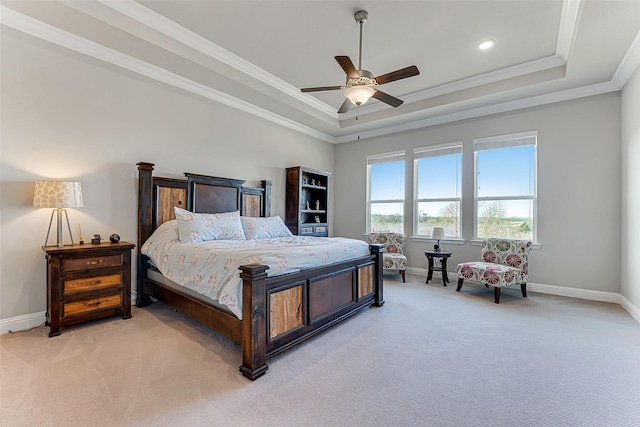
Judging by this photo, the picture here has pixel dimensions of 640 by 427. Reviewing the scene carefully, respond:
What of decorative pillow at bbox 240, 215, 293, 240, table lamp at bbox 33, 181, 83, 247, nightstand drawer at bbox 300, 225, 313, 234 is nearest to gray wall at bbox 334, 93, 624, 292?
nightstand drawer at bbox 300, 225, 313, 234

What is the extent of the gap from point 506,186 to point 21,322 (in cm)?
660

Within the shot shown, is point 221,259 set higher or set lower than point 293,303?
higher

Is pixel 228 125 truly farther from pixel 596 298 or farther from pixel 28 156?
pixel 596 298

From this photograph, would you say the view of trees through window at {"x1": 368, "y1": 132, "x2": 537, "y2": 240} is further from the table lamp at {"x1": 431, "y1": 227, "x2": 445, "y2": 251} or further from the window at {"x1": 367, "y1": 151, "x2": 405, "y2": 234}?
the table lamp at {"x1": 431, "y1": 227, "x2": 445, "y2": 251}

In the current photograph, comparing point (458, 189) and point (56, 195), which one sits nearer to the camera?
point (56, 195)

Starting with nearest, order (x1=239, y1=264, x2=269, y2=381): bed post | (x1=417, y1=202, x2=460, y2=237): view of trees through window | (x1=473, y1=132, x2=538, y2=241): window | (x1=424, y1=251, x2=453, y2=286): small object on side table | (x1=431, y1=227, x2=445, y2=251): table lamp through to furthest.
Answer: (x1=239, y1=264, x2=269, y2=381): bed post → (x1=473, y1=132, x2=538, y2=241): window → (x1=424, y1=251, x2=453, y2=286): small object on side table → (x1=431, y1=227, x2=445, y2=251): table lamp → (x1=417, y1=202, x2=460, y2=237): view of trees through window

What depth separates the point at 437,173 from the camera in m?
5.48

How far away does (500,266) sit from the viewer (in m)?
4.13

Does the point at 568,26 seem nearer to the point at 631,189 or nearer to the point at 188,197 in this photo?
the point at 631,189

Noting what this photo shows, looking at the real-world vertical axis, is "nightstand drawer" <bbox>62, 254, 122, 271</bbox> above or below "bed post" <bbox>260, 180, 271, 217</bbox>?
below

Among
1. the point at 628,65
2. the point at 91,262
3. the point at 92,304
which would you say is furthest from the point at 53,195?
the point at 628,65

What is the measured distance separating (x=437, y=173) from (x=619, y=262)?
283 centimetres

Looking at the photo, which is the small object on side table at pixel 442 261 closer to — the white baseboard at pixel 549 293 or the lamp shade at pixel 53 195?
the white baseboard at pixel 549 293

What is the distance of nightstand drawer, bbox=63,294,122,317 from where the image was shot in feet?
9.07
